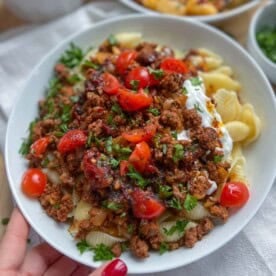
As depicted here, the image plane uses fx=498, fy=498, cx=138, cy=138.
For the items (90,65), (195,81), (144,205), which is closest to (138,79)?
(195,81)

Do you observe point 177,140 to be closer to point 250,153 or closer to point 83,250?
point 250,153

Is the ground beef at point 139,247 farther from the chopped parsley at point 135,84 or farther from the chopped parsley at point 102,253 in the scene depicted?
the chopped parsley at point 135,84

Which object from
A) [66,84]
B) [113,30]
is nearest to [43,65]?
[66,84]

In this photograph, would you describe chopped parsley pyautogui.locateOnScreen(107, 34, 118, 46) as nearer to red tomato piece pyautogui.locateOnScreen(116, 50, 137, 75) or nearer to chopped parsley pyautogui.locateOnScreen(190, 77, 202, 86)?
red tomato piece pyautogui.locateOnScreen(116, 50, 137, 75)

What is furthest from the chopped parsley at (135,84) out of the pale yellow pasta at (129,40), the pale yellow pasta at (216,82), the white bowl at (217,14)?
the white bowl at (217,14)

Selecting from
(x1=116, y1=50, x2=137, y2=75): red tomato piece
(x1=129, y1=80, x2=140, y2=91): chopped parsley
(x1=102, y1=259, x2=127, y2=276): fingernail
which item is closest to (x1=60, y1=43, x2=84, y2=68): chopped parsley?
(x1=116, y1=50, x2=137, y2=75): red tomato piece
